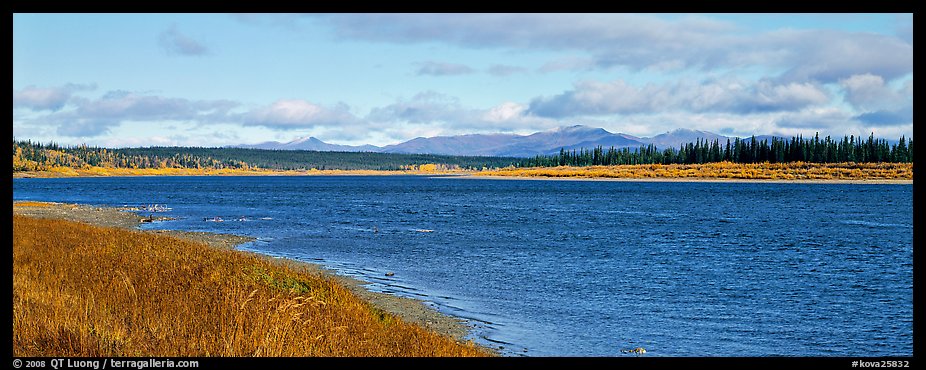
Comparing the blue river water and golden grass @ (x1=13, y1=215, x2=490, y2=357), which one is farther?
the blue river water

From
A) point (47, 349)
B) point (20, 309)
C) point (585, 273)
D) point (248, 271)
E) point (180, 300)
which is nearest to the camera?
point (47, 349)

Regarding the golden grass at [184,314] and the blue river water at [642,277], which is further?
the blue river water at [642,277]

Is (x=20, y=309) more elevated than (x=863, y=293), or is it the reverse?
(x=20, y=309)

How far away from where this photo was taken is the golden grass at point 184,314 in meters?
11.0

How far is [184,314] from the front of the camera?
1365 cm

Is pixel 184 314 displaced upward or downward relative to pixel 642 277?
upward

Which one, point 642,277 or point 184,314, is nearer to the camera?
point 184,314

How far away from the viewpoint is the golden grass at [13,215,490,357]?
36.1 ft

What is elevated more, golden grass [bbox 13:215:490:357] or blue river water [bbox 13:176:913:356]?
golden grass [bbox 13:215:490:357]

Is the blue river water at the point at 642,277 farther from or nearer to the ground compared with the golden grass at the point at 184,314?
nearer to the ground

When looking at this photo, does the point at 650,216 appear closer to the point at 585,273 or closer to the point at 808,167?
the point at 585,273

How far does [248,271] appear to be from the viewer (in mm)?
21344
